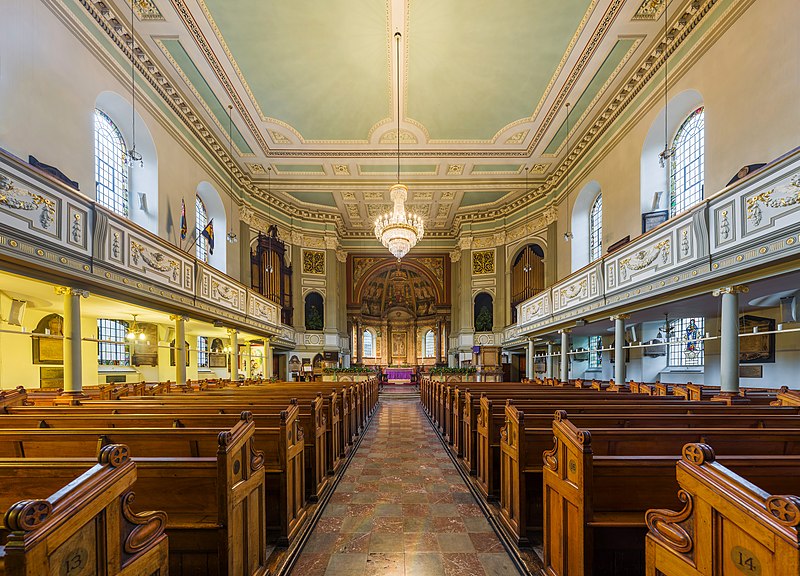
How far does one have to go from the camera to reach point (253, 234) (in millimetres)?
17297

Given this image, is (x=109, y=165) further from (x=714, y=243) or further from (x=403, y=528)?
(x=714, y=243)

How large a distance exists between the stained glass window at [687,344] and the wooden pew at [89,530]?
10546 mm

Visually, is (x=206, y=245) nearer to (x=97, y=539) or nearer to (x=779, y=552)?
(x=97, y=539)

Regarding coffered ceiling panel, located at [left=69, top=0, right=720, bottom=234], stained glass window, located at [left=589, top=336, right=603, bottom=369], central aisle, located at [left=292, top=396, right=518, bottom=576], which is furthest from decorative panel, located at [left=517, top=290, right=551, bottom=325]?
central aisle, located at [left=292, top=396, right=518, bottom=576]

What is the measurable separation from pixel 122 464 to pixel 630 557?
3081mm

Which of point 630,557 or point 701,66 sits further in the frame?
point 701,66

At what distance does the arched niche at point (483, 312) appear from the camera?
2112 cm

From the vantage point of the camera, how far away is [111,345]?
1200cm

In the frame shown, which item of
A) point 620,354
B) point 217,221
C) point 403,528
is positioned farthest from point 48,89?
point 620,354

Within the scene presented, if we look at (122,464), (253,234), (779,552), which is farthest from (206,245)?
(779,552)

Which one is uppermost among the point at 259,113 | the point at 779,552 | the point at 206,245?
the point at 259,113

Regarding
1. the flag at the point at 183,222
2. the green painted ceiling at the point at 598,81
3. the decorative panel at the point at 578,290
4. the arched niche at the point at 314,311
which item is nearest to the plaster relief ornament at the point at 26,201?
the flag at the point at 183,222

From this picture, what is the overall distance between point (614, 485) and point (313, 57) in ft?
33.4

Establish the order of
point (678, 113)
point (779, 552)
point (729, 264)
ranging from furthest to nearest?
point (678, 113), point (729, 264), point (779, 552)
